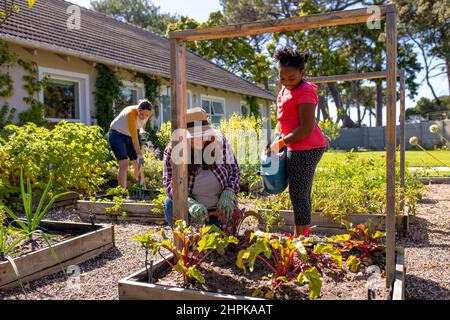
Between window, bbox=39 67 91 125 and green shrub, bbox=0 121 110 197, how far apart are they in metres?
3.40

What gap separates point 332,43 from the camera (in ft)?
87.7

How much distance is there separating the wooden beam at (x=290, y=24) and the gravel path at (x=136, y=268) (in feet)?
5.43

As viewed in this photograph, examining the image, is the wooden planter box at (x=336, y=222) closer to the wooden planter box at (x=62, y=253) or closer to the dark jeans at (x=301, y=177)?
the dark jeans at (x=301, y=177)

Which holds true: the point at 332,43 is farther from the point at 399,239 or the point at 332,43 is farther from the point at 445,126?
the point at 399,239

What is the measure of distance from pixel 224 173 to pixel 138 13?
121 ft

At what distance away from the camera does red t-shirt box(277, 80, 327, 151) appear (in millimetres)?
2732

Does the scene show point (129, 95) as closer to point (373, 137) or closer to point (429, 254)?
point (429, 254)

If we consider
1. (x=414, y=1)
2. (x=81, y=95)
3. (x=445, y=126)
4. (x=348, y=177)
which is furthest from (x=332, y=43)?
(x=348, y=177)

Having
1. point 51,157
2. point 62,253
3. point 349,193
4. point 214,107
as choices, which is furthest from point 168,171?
point 214,107

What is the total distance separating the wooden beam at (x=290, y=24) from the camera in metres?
2.19

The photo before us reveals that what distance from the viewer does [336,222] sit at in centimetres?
390

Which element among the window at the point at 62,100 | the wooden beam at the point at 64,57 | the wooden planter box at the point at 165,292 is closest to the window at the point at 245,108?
the window at the point at 62,100

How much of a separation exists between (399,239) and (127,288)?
258cm

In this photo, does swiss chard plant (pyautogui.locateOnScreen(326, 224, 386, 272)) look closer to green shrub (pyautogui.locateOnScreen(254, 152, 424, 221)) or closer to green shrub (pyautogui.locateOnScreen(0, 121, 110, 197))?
green shrub (pyautogui.locateOnScreen(254, 152, 424, 221))
